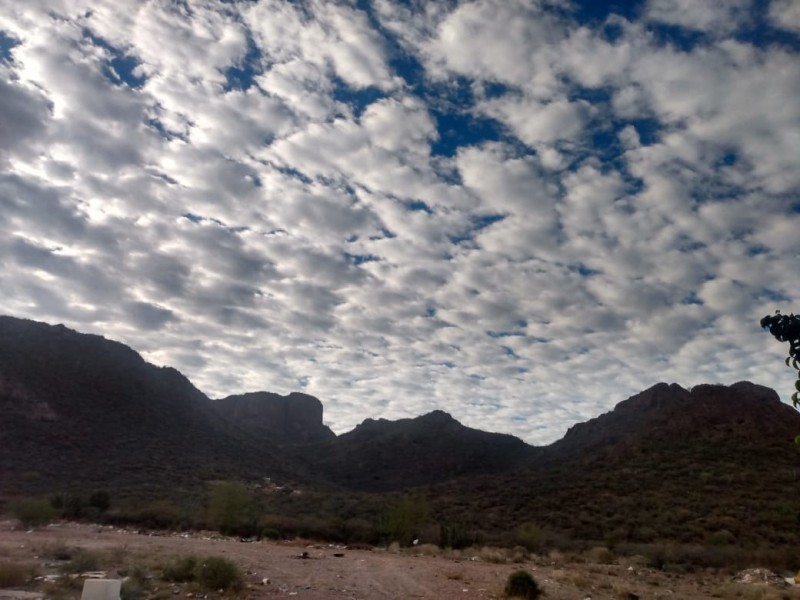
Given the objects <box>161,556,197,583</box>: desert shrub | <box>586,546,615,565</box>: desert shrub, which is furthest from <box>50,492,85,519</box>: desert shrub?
<box>586,546,615,565</box>: desert shrub

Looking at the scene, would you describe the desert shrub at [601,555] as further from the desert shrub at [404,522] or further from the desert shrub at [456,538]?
the desert shrub at [404,522]

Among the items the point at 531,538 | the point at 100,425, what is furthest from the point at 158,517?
the point at 100,425

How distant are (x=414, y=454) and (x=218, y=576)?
7371 cm

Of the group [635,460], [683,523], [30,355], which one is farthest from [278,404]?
[683,523]

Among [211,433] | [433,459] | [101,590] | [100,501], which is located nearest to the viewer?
[101,590]

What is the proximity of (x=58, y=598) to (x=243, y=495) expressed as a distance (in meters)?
25.6

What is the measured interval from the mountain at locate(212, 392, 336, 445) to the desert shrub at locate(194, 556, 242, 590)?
329 feet

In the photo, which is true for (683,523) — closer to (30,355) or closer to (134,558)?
(134,558)

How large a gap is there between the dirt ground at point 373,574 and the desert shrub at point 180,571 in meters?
0.71

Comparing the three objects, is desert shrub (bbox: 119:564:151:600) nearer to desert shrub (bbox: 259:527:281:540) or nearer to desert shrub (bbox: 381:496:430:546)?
desert shrub (bbox: 259:527:281:540)

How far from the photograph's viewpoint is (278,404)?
126125 mm

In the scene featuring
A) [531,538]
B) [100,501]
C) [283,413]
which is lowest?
[531,538]

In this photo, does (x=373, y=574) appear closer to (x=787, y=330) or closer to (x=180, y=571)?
(x=180, y=571)

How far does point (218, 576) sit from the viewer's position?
601 inches
